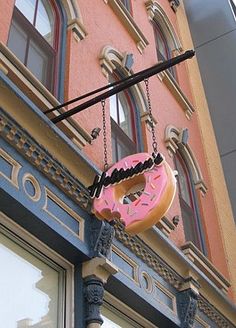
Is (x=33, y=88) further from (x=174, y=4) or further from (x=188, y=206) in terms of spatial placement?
(x=174, y=4)

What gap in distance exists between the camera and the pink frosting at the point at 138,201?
5.42 meters

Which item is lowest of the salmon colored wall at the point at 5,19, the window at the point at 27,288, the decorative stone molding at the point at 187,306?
the window at the point at 27,288

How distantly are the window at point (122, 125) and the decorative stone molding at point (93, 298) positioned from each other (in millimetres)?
2560

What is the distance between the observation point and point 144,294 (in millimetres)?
6793

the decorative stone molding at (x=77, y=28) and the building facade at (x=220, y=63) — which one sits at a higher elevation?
the building facade at (x=220, y=63)

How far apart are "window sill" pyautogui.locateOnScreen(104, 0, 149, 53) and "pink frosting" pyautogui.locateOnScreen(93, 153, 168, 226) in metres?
5.01

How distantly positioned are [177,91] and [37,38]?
456 cm

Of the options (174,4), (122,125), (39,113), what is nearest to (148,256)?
(39,113)

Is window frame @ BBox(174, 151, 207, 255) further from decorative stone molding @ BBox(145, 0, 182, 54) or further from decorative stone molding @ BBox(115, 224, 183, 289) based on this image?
decorative stone molding @ BBox(145, 0, 182, 54)

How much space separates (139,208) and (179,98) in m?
6.59

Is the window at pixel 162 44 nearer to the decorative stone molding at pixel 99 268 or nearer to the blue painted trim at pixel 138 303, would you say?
the blue painted trim at pixel 138 303

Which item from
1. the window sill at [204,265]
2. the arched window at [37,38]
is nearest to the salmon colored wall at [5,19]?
the arched window at [37,38]

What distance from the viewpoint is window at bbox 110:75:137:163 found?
8609 millimetres

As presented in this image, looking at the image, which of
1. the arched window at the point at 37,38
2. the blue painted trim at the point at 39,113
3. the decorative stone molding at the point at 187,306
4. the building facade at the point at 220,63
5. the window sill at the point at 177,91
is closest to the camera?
the blue painted trim at the point at 39,113
